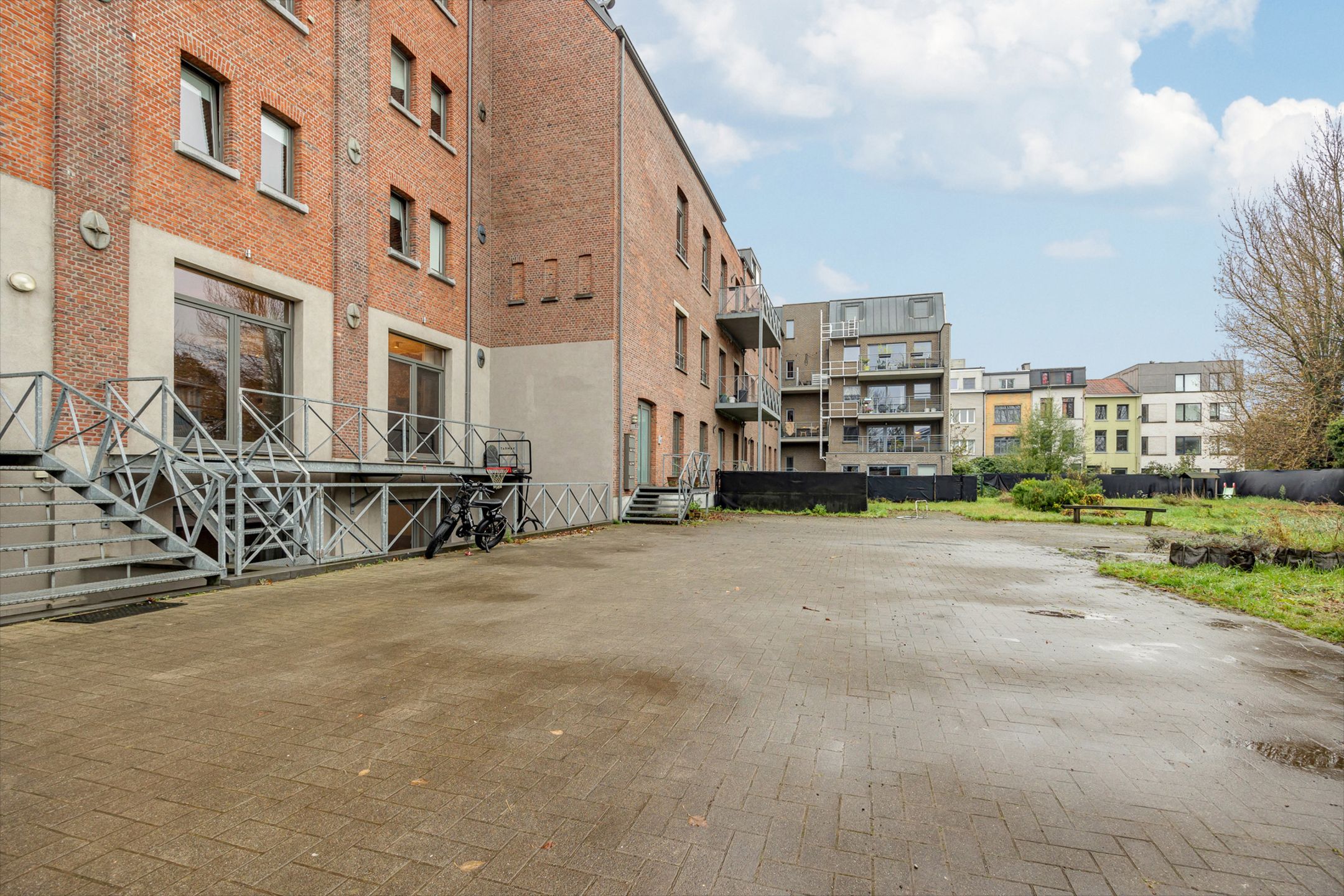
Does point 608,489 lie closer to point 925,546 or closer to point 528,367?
point 528,367

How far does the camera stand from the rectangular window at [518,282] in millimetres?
16594

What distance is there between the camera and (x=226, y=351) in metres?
10.0

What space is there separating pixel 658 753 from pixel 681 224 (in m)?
21.1

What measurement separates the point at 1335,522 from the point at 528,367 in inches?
607

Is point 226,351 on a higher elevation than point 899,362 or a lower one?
lower

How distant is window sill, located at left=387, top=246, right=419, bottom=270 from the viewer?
13.0 metres

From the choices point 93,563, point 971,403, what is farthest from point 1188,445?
point 93,563

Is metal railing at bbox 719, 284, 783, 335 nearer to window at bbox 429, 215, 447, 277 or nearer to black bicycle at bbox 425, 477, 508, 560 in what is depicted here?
window at bbox 429, 215, 447, 277

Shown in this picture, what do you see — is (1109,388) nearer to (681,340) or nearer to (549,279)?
(681,340)

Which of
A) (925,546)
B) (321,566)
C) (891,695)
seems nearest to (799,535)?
(925,546)

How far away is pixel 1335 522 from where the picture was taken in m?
9.11

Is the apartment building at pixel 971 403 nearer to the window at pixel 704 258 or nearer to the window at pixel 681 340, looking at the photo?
the window at pixel 704 258

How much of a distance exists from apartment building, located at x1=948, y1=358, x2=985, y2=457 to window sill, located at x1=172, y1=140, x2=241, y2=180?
184 ft

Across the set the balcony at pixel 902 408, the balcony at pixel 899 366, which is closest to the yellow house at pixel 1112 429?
the balcony at pixel 899 366
